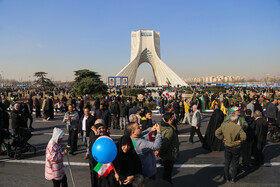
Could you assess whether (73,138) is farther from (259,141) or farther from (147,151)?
Answer: (259,141)

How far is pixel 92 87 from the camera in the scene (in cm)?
2311

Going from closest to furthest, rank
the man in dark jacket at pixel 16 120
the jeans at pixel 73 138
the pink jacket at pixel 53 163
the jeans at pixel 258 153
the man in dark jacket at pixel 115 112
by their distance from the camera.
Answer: the pink jacket at pixel 53 163 → the jeans at pixel 258 153 → the jeans at pixel 73 138 → the man in dark jacket at pixel 16 120 → the man in dark jacket at pixel 115 112

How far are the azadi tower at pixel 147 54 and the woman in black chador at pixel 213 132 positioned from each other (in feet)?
174

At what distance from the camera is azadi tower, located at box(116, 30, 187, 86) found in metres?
59.8

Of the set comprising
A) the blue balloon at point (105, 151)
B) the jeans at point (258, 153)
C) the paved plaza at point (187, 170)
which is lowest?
the paved plaza at point (187, 170)

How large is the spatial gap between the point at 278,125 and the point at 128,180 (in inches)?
243

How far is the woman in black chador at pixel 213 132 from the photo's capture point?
18.9 ft

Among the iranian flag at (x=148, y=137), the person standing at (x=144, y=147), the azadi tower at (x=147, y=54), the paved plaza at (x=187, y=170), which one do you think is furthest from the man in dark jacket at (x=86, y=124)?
the azadi tower at (x=147, y=54)

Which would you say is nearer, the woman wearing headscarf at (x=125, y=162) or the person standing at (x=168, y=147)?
the woman wearing headscarf at (x=125, y=162)

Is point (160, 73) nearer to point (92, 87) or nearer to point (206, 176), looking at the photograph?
point (92, 87)

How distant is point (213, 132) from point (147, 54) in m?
60.7

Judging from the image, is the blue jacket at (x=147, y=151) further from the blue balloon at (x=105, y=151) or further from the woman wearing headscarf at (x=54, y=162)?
the woman wearing headscarf at (x=54, y=162)

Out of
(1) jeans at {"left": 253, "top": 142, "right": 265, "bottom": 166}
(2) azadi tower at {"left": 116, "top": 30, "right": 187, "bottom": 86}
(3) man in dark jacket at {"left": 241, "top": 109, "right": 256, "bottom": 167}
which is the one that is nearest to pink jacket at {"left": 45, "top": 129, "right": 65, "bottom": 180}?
(3) man in dark jacket at {"left": 241, "top": 109, "right": 256, "bottom": 167}

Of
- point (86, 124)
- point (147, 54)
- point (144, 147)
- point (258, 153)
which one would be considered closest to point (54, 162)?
point (144, 147)
